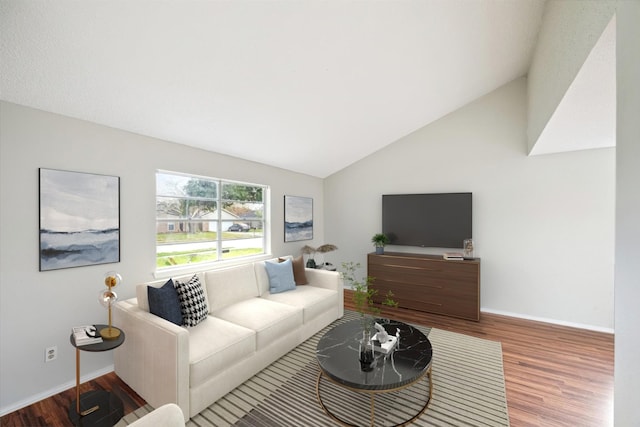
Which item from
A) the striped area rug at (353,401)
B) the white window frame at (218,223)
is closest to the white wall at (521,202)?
the striped area rug at (353,401)

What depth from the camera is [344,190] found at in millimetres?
5430

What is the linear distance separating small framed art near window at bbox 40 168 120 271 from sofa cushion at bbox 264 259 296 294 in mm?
1656

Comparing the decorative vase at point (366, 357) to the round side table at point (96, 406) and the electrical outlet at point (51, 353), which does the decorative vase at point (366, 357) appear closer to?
the round side table at point (96, 406)

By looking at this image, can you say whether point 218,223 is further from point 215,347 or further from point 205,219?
point 215,347

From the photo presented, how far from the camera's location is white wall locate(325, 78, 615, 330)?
349 cm

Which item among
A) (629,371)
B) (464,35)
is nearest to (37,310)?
(629,371)

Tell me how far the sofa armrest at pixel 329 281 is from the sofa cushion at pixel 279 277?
34 centimetres

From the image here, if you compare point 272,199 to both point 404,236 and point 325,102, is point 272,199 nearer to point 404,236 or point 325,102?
point 325,102

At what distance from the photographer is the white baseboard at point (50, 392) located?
2.06 m

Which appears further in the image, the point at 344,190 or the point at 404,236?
the point at 344,190

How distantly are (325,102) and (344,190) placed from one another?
249 cm

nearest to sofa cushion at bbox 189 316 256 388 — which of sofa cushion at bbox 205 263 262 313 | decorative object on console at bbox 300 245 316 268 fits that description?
sofa cushion at bbox 205 263 262 313

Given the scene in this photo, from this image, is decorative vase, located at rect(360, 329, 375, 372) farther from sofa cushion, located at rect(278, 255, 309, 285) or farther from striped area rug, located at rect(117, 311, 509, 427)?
sofa cushion, located at rect(278, 255, 309, 285)

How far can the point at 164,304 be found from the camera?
2.32 meters
